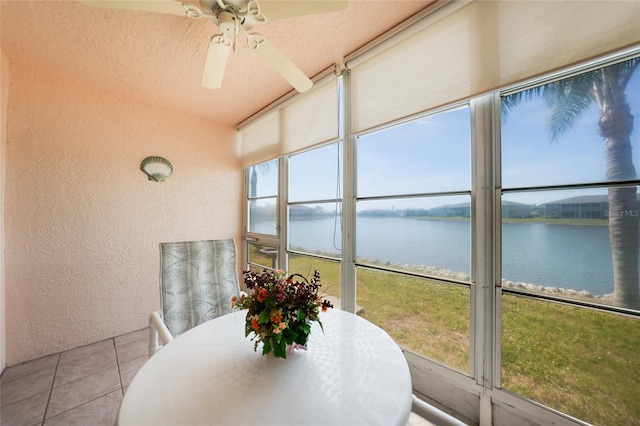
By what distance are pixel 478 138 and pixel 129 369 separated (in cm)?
328

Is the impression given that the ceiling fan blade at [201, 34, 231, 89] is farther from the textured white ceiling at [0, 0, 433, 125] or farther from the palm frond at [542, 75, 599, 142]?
the palm frond at [542, 75, 599, 142]

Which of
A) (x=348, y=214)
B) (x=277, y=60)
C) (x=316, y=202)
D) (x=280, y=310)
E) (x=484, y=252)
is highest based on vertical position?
(x=277, y=60)

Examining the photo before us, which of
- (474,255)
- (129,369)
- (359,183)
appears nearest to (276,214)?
(359,183)

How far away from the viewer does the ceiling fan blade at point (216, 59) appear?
1300 millimetres

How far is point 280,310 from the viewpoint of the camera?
0.90 m

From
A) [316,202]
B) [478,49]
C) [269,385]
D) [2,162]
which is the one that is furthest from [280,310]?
[2,162]

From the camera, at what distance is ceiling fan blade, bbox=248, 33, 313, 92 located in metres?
1.25

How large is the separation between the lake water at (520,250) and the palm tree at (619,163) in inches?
1.6

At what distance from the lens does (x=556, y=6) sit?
3.92 ft

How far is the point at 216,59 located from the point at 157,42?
82cm

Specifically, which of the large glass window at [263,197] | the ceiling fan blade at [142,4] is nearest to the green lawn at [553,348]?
the large glass window at [263,197]

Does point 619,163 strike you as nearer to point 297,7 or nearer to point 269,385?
point 297,7

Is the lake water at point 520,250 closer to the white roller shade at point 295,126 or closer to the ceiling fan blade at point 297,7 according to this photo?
the white roller shade at point 295,126

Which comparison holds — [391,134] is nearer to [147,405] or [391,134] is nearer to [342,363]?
[342,363]
